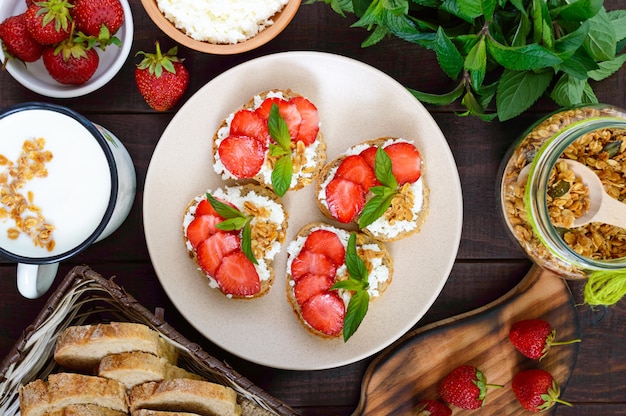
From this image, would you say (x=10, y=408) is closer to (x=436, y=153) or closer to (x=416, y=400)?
Answer: (x=416, y=400)

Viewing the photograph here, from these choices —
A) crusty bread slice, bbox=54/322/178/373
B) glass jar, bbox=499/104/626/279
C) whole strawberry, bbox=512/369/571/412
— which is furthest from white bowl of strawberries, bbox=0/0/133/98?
whole strawberry, bbox=512/369/571/412

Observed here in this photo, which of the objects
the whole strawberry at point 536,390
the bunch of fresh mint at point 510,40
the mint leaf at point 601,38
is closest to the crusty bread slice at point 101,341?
the bunch of fresh mint at point 510,40

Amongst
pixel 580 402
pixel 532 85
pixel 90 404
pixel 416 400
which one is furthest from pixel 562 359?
pixel 90 404

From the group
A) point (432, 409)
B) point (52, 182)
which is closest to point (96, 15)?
point (52, 182)

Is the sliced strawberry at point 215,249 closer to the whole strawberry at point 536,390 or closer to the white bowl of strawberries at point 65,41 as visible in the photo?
the white bowl of strawberries at point 65,41

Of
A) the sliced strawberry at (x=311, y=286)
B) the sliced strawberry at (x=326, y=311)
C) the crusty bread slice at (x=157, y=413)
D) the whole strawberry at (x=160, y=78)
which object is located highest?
the whole strawberry at (x=160, y=78)

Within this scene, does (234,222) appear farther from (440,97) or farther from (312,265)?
(440,97)
